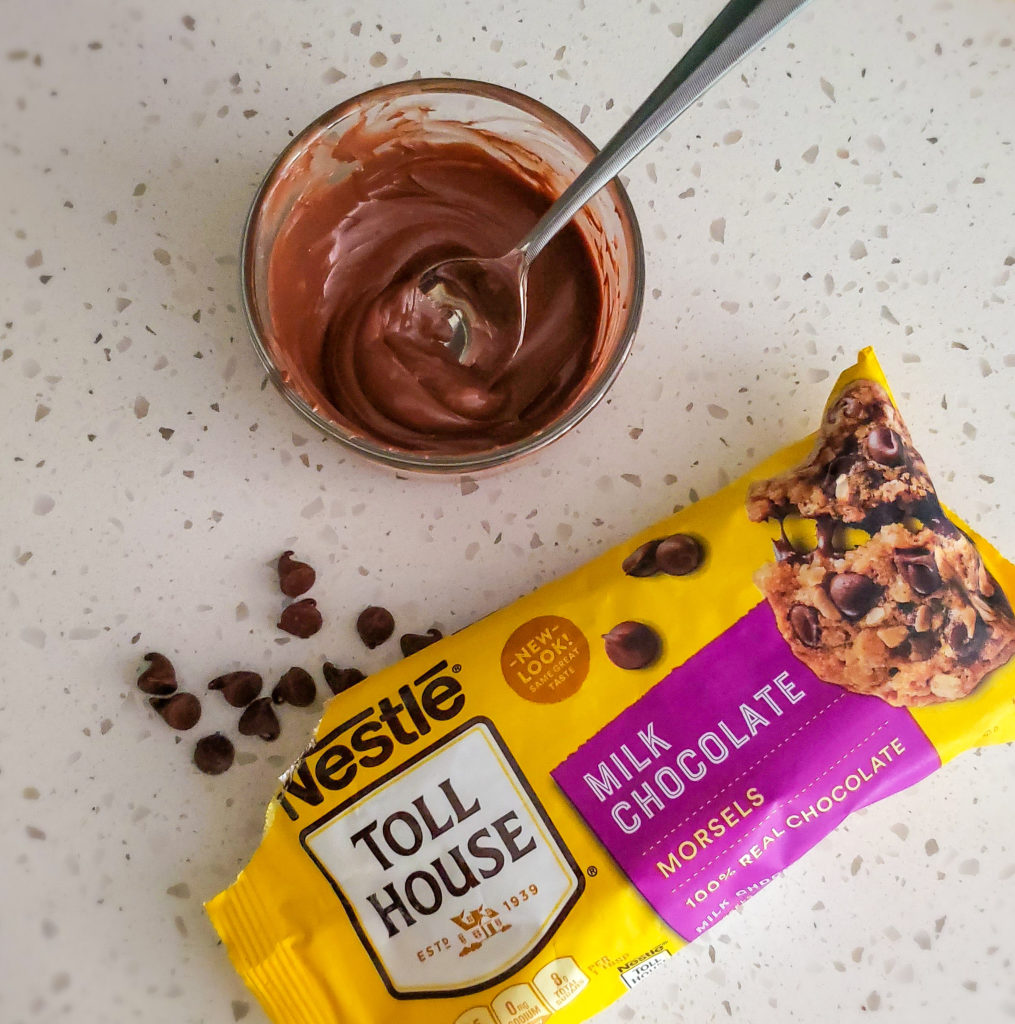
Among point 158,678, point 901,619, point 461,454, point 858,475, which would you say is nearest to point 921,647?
point 901,619

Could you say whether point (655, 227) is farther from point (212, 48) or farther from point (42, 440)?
point (42, 440)

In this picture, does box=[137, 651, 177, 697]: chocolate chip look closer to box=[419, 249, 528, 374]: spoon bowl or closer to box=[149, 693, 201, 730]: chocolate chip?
box=[149, 693, 201, 730]: chocolate chip

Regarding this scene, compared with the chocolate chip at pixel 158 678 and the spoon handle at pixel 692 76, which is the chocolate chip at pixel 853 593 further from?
the chocolate chip at pixel 158 678

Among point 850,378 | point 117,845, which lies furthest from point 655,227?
point 117,845

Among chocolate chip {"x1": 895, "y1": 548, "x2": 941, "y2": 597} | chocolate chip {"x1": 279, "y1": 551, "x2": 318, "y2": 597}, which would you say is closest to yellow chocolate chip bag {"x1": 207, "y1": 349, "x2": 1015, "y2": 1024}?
chocolate chip {"x1": 895, "y1": 548, "x2": 941, "y2": 597}

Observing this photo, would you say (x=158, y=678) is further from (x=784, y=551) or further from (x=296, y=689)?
(x=784, y=551)

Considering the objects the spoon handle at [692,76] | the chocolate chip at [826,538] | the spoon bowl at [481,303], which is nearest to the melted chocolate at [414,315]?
the spoon bowl at [481,303]
